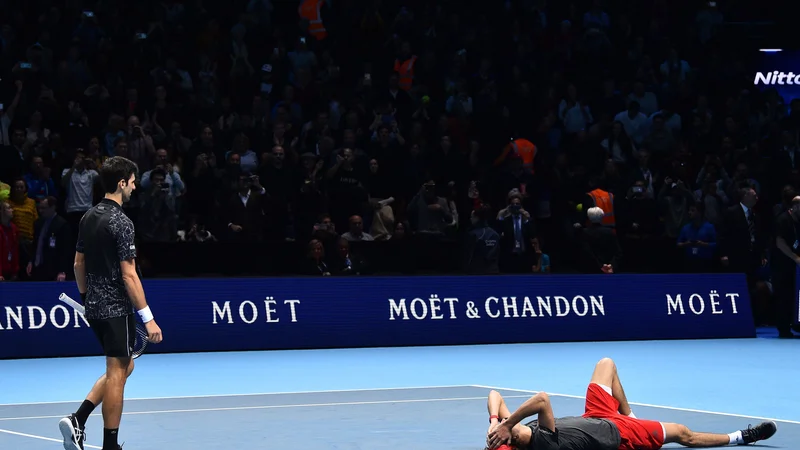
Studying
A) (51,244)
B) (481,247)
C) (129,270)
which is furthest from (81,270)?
(481,247)

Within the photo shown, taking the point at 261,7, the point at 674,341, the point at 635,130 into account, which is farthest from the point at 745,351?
the point at 261,7

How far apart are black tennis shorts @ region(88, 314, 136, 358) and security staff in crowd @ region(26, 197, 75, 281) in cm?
1002

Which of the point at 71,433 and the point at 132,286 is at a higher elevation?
the point at 132,286

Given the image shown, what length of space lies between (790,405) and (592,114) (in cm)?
1475

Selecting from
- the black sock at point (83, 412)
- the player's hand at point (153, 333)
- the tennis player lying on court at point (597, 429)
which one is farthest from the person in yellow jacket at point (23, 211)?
the tennis player lying on court at point (597, 429)

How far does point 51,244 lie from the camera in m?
18.8

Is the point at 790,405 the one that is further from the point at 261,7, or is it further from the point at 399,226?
the point at 261,7

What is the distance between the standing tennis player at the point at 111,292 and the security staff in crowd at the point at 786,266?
13.4 meters

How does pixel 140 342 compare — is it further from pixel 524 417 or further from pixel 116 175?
pixel 524 417

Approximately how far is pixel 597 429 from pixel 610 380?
633mm

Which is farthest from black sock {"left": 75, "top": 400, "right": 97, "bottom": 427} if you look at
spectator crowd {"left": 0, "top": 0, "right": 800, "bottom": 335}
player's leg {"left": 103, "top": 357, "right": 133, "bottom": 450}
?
spectator crowd {"left": 0, "top": 0, "right": 800, "bottom": 335}

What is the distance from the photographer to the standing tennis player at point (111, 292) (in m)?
8.84

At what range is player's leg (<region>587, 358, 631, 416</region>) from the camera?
362 inches

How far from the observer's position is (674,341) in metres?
20.2
